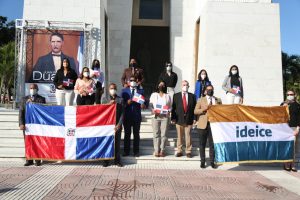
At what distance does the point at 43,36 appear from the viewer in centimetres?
1373

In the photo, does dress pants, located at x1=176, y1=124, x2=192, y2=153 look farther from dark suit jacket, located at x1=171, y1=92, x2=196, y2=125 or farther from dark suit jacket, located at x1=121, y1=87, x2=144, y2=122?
dark suit jacket, located at x1=121, y1=87, x2=144, y2=122

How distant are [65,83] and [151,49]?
16293 mm

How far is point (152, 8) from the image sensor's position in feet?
65.0

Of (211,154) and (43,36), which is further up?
(43,36)

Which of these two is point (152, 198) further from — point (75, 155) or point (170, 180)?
point (75, 155)

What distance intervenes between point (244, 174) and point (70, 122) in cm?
422

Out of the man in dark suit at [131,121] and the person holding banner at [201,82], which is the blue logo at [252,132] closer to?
the person holding banner at [201,82]

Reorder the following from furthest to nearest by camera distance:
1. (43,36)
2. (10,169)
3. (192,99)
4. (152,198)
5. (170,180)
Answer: (43,36) < (192,99) < (10,169) < (170,180) < (152,198)

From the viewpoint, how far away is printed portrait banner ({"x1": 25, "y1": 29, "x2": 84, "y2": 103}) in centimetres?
1364

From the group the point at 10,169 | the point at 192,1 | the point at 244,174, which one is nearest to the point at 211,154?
the point at 244,174

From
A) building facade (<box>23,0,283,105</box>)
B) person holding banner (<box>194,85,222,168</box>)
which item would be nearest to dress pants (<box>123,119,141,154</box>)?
person holding banner (<box>194,85,222,168</box>)

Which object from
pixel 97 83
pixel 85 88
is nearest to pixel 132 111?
pixel 85 88

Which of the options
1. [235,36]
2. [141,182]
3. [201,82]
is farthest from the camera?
[235,36]

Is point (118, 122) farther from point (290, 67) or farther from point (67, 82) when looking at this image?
point (290, 67)
